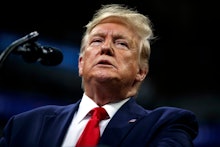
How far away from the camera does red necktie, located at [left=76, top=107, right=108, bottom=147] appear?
5.71 ft

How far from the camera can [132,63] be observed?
2045 millimetres

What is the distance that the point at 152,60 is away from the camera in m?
4.33

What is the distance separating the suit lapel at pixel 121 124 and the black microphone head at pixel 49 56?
31cm

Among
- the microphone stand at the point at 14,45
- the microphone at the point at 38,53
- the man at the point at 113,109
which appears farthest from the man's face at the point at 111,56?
the microphone stand at the point at 14,45

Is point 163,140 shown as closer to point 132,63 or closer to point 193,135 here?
point 193,135

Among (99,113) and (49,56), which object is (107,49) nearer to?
(99,113)

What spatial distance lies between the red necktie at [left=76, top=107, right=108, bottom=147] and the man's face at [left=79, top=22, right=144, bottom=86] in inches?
5.6

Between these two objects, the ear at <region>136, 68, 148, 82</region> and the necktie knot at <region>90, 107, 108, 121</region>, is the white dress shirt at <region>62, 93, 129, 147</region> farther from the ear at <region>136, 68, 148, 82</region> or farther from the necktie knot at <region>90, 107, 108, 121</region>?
the ear at <region>136, 68, 148, 82</region>

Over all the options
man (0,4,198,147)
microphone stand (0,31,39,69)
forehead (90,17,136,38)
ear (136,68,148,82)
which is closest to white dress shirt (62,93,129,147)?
man (0,4,198,147)

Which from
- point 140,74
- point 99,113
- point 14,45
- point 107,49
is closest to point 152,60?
point 140,74

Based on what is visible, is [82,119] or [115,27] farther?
[115,27]

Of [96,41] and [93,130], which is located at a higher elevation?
[96,41]

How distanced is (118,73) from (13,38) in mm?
1770

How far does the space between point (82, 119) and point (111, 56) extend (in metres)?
0.27
